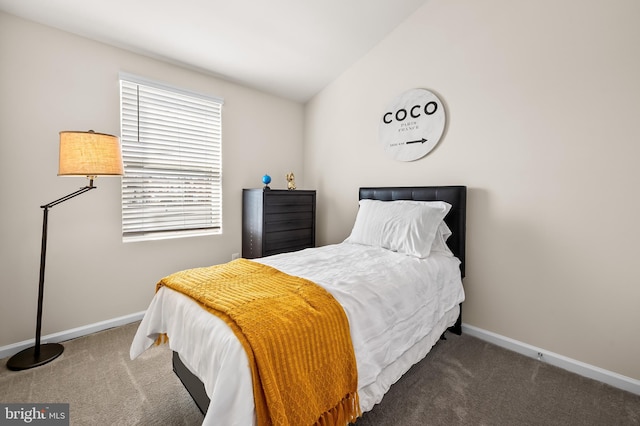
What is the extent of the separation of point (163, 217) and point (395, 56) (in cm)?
278

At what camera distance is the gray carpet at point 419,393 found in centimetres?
152

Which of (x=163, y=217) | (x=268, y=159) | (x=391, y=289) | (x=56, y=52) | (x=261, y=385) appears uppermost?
(x=56, y=52)

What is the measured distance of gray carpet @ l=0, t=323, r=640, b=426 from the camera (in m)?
1.52

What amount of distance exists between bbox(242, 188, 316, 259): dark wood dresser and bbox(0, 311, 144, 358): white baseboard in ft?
4.02

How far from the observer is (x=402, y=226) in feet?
7.58

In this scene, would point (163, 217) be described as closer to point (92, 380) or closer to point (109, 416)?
point (92, 380)

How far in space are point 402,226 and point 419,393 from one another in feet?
3.75

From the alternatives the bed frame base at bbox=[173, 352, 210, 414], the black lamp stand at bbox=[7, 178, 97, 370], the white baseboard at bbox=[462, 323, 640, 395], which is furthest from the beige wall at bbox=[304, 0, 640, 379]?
the black lamp stand at bbox=[7, 178, 97, 370]

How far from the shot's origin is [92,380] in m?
1.79

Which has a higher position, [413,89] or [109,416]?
[413,89]

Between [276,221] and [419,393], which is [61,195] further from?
[419,393]

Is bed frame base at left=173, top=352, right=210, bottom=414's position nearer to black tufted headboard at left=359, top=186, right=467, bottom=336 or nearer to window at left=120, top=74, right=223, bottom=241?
window at left=120, top=74, right=223, bottom=241

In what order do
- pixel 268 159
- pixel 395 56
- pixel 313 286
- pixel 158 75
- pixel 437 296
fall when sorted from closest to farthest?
pixel 313 286 → pixel 437 296 → pixel 158 75 → pixel 395 56 → pixel 268 159

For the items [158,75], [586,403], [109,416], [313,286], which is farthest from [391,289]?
[158,75]
